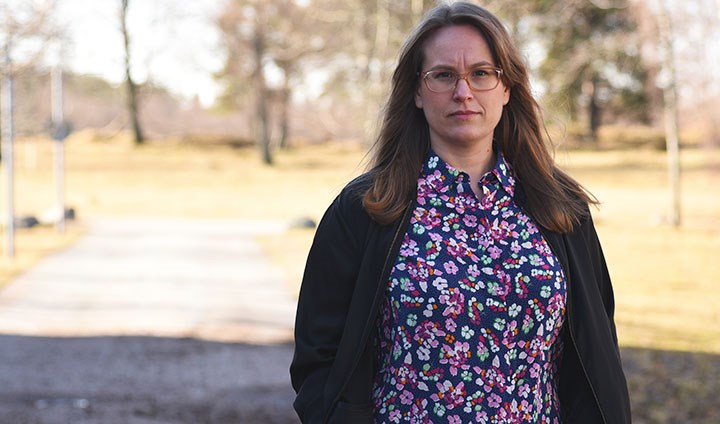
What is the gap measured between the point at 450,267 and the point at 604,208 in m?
33.0

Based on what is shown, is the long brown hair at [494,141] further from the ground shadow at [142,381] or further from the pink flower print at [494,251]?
the ground shadow at [142,381]

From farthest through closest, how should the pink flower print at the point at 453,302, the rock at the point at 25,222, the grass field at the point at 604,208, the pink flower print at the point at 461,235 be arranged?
the rock at the point at 25,222 < the grass field at the point at 604,208 < the pink flower print at the point at 461,235 < the pink flower print at the point at 453,302

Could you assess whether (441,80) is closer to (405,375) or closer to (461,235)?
(461,235)

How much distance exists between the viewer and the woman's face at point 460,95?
105 inches

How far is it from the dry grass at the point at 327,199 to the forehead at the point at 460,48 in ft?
1.65

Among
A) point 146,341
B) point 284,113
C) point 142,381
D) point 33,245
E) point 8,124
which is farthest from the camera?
point 284,113

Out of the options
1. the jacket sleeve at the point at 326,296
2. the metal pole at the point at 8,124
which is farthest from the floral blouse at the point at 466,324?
the metal pole at the point at 8,124

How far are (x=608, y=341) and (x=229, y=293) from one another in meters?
12.8

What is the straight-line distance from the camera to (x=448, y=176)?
2.71 m

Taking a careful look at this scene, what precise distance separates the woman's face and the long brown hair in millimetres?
27

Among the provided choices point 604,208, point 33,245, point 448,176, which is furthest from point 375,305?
point 604,208

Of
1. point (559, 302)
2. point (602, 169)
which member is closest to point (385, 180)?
point (559, 302)

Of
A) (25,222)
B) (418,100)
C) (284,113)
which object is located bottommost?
(25,222)

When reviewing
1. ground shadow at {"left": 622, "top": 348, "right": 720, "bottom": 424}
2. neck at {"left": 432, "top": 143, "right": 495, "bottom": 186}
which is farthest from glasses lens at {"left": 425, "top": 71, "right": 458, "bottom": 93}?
ground shadow at {"left": 622, "top": 348, "right": 720, "bottom": 424}
